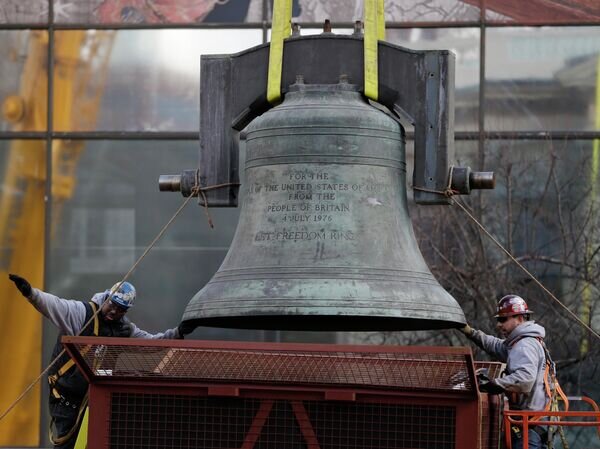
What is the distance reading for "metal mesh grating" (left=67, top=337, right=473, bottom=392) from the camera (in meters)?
7.27

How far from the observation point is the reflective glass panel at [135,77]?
15891 millimetres

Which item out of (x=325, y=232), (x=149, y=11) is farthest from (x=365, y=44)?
(x=149, y=11)

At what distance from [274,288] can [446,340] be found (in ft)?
22.9

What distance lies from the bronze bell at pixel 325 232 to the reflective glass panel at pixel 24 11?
26.1 ft

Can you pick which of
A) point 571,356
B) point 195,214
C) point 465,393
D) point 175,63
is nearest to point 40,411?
point 195,214

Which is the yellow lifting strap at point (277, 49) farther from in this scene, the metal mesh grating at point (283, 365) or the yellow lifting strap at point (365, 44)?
the metal mesh grating at point (283, 365)

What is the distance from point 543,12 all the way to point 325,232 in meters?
8.20

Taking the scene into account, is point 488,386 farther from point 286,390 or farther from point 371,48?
point 371,48

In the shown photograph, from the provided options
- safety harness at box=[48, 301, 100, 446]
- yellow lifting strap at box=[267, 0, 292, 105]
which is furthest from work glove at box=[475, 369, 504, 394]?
safety harness at box=[48, 301, 100, 446]

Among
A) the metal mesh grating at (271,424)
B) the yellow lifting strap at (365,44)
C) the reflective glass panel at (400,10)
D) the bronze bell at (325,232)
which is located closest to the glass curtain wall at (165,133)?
the reflective glass panel at (400,10)

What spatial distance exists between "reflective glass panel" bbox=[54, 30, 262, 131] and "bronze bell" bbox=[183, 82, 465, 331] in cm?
722

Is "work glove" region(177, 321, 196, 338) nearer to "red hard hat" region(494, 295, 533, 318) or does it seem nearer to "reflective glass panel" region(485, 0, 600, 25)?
"red hard hat" region(494, 295, 533, 318)

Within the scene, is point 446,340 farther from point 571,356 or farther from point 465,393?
point 465,393

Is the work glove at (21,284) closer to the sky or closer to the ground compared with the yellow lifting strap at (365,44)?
closer to the ground
